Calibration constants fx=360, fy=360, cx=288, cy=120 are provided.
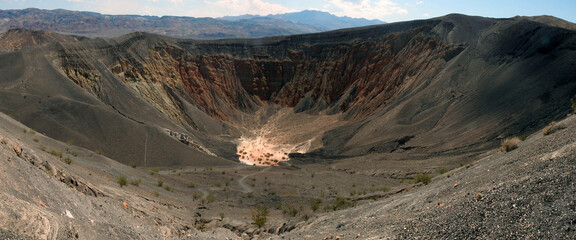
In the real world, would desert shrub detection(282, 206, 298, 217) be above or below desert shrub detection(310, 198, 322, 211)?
below

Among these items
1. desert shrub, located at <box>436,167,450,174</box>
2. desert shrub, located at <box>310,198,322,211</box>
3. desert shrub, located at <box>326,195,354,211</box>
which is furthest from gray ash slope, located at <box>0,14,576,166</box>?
desert shrub, located at <box>310,198,322,211</box>

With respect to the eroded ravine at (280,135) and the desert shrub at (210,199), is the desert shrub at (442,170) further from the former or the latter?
the eroded ravine at (280,135)

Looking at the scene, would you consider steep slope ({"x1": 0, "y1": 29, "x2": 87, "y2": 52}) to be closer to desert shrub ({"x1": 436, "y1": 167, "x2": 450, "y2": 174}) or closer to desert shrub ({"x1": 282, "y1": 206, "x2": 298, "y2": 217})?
desert shrub ({"x1": 282, "y1": 206, "x2": 298, "y2": 217})

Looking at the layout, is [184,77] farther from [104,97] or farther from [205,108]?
[104,97]

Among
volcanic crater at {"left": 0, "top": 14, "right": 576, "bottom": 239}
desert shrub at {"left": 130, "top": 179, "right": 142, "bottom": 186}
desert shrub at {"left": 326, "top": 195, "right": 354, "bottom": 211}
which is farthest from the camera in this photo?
desert shrub at {"left": 130, "top": 179, "right": 142, "bottom": 186}

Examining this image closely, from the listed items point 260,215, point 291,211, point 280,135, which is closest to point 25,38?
point 280,135

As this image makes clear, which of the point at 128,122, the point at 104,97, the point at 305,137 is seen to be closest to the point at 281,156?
the point at 305,137

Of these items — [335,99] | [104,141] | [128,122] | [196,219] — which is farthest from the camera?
[335,99]
